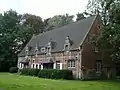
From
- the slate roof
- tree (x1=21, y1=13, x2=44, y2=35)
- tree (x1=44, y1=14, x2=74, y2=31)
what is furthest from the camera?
tree (x1=44, y1=14, x2=74, y2=31)

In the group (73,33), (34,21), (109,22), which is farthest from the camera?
(34,21)

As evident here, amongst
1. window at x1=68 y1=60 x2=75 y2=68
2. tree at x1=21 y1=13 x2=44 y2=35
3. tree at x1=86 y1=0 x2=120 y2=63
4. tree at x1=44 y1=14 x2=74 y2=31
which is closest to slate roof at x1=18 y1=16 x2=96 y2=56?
window at x1=68 y1=60 x2=75 y2=68

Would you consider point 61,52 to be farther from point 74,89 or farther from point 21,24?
point 21,24

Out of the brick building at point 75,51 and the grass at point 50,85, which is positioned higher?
the brick building at point 75,51

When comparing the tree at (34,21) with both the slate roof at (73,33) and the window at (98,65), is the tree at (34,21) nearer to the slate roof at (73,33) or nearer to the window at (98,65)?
the slate roof at (73,33)

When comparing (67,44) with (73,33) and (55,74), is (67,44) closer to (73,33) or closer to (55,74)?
(73,33)

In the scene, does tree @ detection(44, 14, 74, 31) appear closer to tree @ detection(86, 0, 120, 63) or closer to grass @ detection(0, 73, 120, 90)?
tree @ detection(86, 0, 120, 63)

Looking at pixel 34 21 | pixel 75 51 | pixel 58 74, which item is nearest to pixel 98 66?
pixel 75 51

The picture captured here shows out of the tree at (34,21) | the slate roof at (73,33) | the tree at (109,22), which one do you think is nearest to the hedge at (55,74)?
the slate roof at (73,33)

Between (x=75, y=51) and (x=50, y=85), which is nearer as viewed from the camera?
(x=50, y=85)

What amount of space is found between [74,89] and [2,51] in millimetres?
43416

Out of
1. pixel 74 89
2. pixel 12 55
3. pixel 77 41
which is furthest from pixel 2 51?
pixel 74 89

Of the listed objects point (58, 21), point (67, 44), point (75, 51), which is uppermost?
point (58, 21)

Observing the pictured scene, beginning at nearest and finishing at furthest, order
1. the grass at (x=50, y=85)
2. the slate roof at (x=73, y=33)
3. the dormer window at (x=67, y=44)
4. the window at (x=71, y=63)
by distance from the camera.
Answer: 1. the grass at (x=50, y=85)
2. the window at (x=71, y=63)
3. the slate roof at (x=73, y=33)
4. the dormer window at (x=67, y=44)
